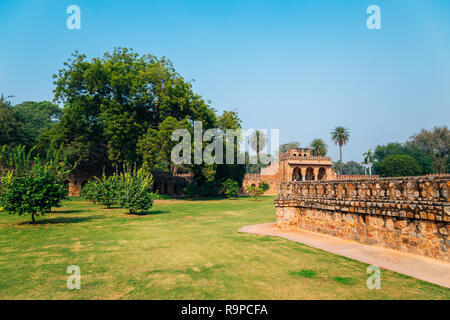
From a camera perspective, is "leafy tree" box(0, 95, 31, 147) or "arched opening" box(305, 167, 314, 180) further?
"arched opening" box(305, 167, 314, 180)

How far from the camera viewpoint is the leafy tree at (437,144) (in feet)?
204

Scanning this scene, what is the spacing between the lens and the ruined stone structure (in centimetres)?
4991

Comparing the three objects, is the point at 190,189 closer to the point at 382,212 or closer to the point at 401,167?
the point at 382,212

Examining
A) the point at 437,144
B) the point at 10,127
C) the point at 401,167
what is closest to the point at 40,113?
the point at 10,127

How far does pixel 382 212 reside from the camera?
672 cm

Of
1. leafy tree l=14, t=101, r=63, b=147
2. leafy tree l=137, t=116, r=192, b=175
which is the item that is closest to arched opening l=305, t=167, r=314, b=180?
leafy tree l=137, t=116, r=192, b=175

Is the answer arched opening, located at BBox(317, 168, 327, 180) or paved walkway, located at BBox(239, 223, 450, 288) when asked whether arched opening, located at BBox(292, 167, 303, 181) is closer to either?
arched opening, located at BBox(317, 168, 327, 180)

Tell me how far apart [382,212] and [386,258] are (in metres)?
1.18

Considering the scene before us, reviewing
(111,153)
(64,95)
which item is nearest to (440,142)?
(111,153)

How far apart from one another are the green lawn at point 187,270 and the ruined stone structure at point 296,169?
4234 centimetres

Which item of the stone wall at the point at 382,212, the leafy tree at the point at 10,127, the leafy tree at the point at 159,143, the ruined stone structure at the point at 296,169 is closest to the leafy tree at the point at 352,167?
the ruined stone structure at the point at 296,169

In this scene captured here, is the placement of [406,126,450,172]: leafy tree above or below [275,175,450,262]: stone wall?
above

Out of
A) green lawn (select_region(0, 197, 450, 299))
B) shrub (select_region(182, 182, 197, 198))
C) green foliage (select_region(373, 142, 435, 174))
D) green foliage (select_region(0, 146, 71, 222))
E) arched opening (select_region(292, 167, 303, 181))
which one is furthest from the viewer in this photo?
green foliage (select_region(373, 142, 435, 174))

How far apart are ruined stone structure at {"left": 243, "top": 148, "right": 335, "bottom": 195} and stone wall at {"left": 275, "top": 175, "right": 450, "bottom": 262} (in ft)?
131
